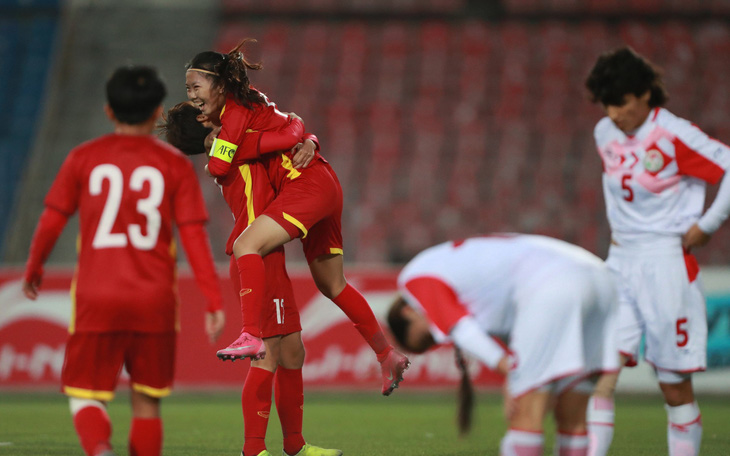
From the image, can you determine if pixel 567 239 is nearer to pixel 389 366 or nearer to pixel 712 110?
pixel 712 110

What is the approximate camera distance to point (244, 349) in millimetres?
4008

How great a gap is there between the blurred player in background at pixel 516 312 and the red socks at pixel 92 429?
1.14 meters

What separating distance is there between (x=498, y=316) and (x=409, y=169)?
11.0m

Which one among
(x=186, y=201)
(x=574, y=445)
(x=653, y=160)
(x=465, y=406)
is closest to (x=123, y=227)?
(x=186, y=201)

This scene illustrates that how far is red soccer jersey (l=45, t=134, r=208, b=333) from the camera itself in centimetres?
340

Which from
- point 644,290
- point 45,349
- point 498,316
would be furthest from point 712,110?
point 498,316

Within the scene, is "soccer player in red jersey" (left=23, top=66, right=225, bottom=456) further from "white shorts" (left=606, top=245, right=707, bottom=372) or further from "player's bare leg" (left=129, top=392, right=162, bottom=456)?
"white shorts" (left=606, top=245, right=707, bottom=372)

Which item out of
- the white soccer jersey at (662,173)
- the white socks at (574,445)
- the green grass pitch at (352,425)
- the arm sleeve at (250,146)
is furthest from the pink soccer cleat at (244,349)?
the white soccer jersey at (662,173)

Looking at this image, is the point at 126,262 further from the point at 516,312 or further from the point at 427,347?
the point at 516,312

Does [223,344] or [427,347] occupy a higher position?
[427,347]

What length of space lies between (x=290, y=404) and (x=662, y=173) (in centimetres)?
205

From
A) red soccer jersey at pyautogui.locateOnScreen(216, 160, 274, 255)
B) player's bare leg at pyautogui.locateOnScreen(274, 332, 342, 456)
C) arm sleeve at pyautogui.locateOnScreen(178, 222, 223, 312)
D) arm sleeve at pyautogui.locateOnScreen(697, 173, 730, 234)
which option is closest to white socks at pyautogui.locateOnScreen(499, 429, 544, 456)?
arm sleeve at pyautogui.locateOnScreen(178, 222, 223, 312)

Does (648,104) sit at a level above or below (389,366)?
above

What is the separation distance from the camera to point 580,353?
3068 millimetres
